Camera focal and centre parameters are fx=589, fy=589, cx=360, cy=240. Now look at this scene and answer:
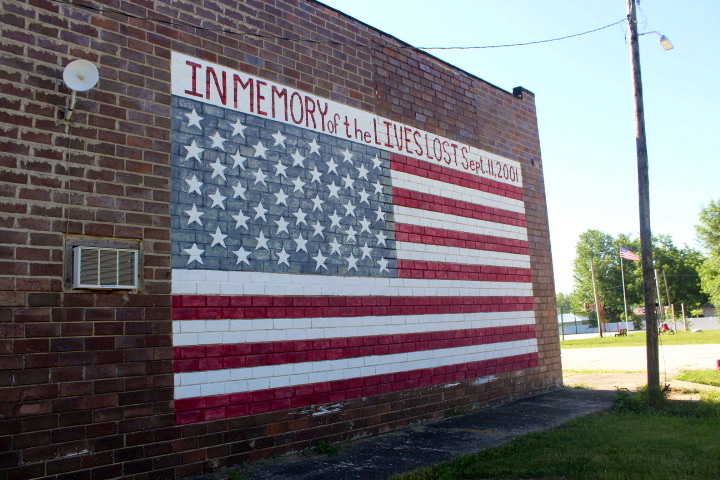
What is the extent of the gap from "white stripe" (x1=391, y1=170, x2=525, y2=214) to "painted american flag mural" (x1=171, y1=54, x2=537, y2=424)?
37mm

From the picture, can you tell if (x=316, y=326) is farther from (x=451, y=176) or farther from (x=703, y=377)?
(x=703, y=377)

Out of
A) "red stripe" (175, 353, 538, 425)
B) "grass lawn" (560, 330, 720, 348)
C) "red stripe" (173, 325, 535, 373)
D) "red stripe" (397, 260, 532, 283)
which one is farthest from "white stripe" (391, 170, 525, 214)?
"grass lawn" (560, 330, 720, 348)

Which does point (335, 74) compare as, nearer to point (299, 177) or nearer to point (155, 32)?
point (299, 177)

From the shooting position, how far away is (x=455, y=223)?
10641mm

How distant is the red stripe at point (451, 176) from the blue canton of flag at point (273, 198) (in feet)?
1.38

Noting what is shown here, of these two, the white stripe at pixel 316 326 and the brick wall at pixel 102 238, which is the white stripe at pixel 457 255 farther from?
the brick wall at pixel 102 238

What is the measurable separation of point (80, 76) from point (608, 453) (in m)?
6.89

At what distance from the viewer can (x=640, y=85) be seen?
428 inches

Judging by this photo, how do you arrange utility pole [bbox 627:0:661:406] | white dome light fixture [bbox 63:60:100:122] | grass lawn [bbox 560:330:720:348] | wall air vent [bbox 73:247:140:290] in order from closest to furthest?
1. white dome light fixture [bbox 63:60:100:122]
2. wall air vent [bbox 73:247:140:290]
3. utility pole [bbox 627:0:661:406]
4. grass lawn [bbox 560:330:720:348]

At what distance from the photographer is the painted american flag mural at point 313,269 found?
6.79 metres

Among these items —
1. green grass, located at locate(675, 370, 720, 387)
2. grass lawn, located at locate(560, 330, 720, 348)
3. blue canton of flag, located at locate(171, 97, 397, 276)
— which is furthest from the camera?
grass lawn, located at locate(560, 330, 720, 348)

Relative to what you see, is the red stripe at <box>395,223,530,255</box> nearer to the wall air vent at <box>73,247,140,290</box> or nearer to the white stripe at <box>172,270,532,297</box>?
the white stripe at <box>172,270,532,297</box>

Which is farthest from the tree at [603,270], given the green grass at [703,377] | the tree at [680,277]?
the green grass at [703,377]

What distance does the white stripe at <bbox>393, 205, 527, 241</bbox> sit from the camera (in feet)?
31.5
